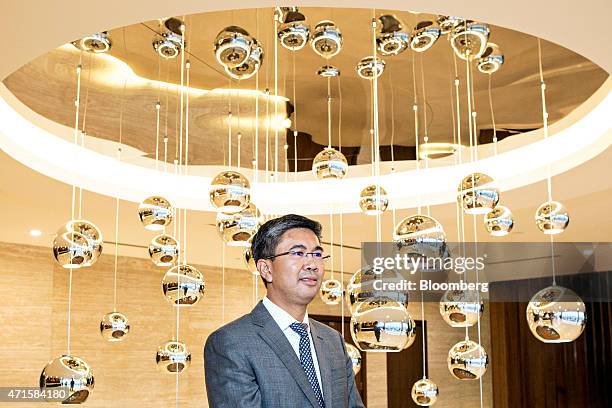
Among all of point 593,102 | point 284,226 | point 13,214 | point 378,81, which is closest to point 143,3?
point 284,226

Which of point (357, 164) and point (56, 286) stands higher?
point (357, 164)

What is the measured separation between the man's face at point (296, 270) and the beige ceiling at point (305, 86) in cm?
266

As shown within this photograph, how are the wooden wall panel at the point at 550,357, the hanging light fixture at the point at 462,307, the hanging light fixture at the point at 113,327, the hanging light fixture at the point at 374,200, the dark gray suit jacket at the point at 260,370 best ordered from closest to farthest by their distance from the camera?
the dark gray suit jacket at the point at 260,370 < the hanging light fixture at the point at 462,307 < the hanging light fixture at the point at 374,200 < the hanging light fixture at the point at 113,327 < the wooden wall panel at the point at 550,357

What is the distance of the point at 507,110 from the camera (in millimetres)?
6227

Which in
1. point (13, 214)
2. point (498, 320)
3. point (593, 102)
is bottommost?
point (498, 320)

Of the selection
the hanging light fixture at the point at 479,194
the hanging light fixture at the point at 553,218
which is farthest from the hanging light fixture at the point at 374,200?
the hanging light fixture at the point at 553,218

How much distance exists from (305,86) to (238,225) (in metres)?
1.85

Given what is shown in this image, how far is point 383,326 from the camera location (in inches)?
124

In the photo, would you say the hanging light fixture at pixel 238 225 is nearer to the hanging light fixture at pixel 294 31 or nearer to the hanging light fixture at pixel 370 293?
the hanging light fixture at pixel 370 293

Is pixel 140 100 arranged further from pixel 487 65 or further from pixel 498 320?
pixel 498 320

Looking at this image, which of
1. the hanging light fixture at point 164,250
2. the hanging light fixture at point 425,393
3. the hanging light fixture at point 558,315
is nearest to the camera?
the hanging light fixture at point 558,315

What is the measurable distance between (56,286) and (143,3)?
735 centimetres

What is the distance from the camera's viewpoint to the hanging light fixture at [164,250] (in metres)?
5.19

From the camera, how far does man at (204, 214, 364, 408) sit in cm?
207
